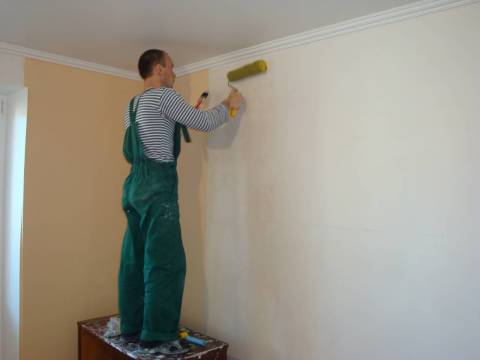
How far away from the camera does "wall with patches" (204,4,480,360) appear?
1399 millimetres

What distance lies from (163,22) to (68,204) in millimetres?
1089

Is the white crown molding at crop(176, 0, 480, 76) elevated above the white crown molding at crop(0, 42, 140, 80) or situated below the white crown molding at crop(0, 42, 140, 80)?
below

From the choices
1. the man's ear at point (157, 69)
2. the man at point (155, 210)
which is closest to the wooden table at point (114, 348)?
the man at point (155, 210)

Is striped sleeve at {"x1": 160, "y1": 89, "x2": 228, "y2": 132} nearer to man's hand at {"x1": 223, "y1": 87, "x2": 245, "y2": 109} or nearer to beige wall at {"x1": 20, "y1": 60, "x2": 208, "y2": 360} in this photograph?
man's hand at {"x1": 223, "y1": 87, "x2": 245, "y2": 109}

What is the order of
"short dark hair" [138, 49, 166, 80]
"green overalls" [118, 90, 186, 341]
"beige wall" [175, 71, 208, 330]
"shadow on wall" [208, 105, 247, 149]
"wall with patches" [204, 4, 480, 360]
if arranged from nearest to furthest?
"wall with patches" [204, 4, 480, 360], "green overalls" [118, 90, 186, 341], "short dark hair" [138, 49, 166, 80], "shadow on wall" [208, 105, 247, 149], "beige wall" [175, 71, 208, 330]

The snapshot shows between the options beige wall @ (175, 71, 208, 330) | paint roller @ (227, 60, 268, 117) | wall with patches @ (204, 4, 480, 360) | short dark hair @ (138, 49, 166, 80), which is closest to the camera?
wall with patches @ (204, 4, 480, 360)

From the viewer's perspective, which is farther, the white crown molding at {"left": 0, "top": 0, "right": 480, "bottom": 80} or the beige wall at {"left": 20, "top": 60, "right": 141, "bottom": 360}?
the beige wall at {"left": 20, "top": 60, "right": 141, "bottom": 360}

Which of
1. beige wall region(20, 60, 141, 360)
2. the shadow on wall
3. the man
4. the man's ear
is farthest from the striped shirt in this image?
beige wall region(20, 60, 141, 360)

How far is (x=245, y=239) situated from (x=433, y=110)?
39.7 inches

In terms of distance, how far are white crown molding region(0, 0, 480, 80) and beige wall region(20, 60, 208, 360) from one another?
4 cm

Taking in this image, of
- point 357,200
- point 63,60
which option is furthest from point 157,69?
point 357,200

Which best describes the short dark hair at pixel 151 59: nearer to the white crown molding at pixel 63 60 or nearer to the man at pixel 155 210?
the man at pixel 155 210

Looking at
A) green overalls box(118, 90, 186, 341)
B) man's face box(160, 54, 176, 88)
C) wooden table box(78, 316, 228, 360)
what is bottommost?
wooden table box(78, 316, 228, 360)

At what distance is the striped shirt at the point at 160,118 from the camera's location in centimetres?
169
